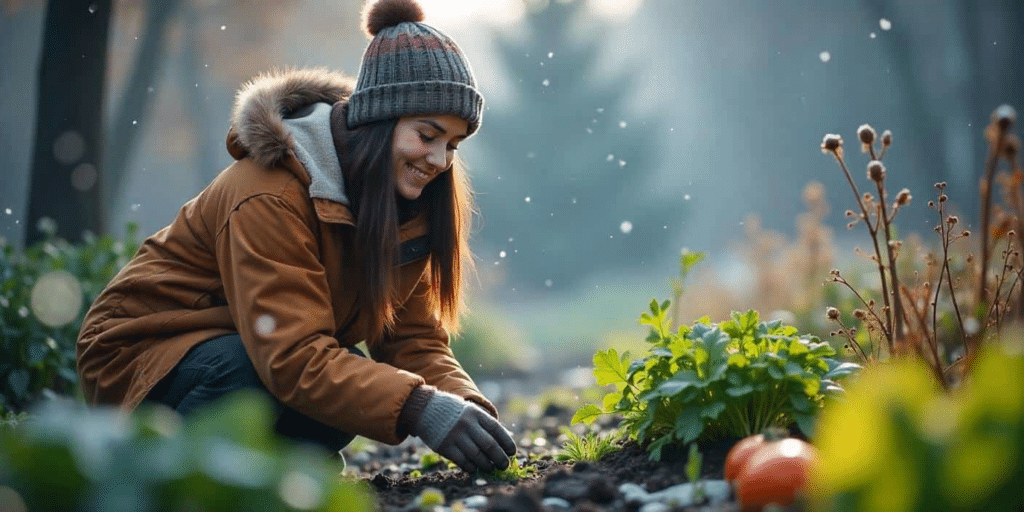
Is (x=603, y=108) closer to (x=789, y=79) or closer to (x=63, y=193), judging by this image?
(x=789, y=79)

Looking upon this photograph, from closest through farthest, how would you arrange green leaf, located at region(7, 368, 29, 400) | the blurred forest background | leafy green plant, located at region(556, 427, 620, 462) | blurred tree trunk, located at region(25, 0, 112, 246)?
leafy green plant, located at region(556, 427, 620, 462), green leaf, located at region(7, 368, 29, 400), blurred tree trunk, located at region(25, 0, 112, 246), the blurred forest background

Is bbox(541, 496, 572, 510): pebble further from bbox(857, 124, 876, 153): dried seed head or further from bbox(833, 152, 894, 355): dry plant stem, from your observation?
bbox(857, 124, 876, 153): dried seed head

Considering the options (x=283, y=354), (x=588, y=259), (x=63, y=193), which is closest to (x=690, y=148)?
(x=588, y=259)

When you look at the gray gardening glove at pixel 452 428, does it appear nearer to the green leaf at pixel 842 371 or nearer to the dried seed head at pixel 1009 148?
the green leaf at pixel 842 371

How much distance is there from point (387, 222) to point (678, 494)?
113 centimetres

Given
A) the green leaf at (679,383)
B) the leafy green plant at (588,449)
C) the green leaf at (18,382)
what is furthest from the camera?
the green leaf at (18,382)

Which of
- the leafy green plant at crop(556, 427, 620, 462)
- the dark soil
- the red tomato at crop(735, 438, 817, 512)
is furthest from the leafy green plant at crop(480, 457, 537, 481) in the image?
the red tomato at crop(735, 438, 817, 512)

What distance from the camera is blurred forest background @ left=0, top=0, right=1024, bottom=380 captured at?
15.1 m

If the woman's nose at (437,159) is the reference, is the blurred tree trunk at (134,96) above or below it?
above

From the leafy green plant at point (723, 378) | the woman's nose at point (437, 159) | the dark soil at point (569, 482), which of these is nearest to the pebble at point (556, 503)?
the dark soil at point (569, 482)

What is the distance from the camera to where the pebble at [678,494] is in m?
2.07

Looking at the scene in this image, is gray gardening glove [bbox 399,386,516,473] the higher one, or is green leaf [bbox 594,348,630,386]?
green leaf [bbox 594,348,630,386]

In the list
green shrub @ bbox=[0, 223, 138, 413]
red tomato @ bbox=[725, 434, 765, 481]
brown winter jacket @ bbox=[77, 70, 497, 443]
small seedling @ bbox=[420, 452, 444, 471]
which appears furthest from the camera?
green shrub @ bbox=[0, 223, 138, 413]

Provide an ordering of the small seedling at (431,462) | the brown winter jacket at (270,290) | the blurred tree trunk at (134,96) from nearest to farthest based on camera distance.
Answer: the brown winter jacket at (270,290)
the small seedling at (431,462)
the blurred tree trunk at (134,96)
